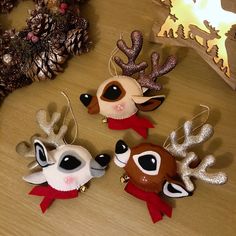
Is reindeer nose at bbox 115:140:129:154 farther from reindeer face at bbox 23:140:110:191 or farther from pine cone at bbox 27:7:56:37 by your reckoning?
pine cone at bbox 27:7:56:37

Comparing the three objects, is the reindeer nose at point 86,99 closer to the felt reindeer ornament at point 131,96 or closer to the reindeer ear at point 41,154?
the felt reindeer ornament at point 131,96

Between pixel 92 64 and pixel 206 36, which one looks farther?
pixel 92 64

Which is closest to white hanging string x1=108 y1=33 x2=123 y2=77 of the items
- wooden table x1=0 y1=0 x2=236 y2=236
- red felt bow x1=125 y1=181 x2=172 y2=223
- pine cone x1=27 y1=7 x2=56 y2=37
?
wooden table x1=0 y1=0 x2=236 y2=236

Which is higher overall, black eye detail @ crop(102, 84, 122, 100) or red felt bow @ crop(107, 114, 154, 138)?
black eye detail @ crop(102, 84, 122, 100)

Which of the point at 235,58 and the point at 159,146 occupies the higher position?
the point at 235,58

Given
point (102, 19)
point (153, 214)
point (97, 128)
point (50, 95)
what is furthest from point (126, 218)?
point (102, 19)

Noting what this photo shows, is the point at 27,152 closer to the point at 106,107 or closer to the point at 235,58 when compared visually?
the point at 106,107

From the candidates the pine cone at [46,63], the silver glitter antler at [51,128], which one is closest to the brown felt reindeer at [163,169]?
the silver glitter antler at [51,128]

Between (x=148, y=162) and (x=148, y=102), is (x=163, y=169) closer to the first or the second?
(x=148, y=162)
